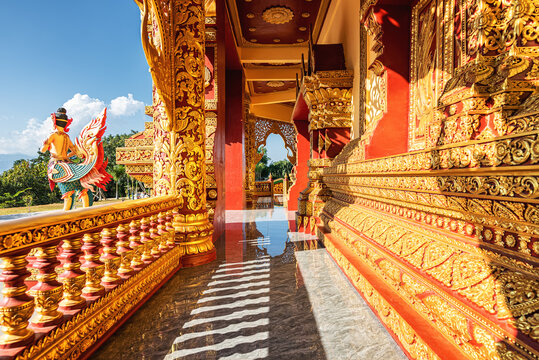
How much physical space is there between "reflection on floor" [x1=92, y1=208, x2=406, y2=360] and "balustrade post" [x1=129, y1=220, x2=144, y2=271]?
24cm

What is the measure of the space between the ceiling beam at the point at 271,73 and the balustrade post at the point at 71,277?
7.83 metres

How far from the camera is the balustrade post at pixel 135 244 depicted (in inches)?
61.9

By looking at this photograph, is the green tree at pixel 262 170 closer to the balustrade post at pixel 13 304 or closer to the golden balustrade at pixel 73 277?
the golden balustrade at pixel 73 277

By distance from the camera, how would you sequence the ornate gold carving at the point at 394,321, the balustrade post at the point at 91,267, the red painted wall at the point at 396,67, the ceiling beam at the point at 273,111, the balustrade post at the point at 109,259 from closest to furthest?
the ornate gold carving at the point at 394,321, the balustrade post at the point at 91,267, the balustrade post at the point at 109,259, the red painted wall at the point at 396,67, the ceiling beam at the point at 273,111

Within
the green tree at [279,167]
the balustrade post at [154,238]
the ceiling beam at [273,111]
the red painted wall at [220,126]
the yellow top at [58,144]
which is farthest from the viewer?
the green tree at [279,167]

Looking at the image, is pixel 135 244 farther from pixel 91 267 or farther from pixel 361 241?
pixel 361 241

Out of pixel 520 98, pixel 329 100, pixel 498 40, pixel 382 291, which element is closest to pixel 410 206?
pixel 382 291

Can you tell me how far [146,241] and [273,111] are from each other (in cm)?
1215

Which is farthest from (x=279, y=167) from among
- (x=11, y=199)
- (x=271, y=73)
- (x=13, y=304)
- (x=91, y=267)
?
(x=13, y=304)

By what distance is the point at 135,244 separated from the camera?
1.60 m

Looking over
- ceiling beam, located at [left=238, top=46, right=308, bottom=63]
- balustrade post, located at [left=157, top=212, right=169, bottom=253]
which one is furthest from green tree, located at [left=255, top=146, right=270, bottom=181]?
balustrade post, located at [left=157, top=212, right=169, bottom=253]

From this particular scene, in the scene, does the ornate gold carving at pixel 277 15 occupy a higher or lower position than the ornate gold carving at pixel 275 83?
lower

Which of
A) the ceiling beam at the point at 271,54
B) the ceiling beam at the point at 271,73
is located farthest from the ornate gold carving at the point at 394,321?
the ceiling beam at the point at 271,73

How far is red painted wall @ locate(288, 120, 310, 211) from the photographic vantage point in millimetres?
5684
